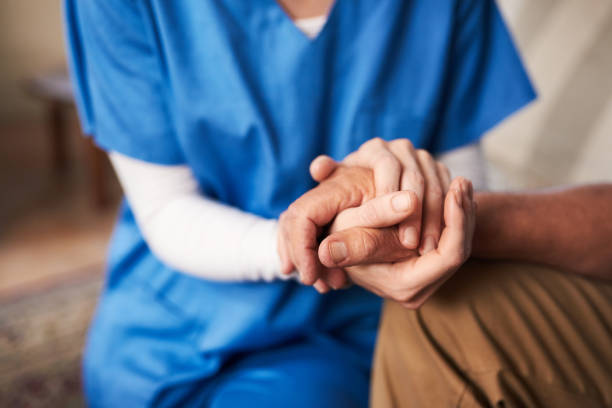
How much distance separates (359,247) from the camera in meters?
0.44

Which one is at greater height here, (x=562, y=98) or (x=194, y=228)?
(x=562, y=98)

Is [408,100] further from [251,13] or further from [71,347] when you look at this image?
[71,347]

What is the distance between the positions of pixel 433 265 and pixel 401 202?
0.21ft

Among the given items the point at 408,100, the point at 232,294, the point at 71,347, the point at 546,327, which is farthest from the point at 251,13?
the point at 71,347

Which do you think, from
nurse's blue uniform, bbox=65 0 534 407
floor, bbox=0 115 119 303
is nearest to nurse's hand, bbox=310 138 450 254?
nurse's blue uniform, bbox=65 0 534 407

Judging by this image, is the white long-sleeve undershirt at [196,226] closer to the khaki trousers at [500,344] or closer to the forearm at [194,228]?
the forearm at [194,228]

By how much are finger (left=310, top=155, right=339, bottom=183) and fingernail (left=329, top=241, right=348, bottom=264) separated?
3.8 inches

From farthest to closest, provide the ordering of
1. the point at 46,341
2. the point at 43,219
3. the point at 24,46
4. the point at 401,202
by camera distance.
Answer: the point at 24,46 < the point at 43,219 < the point at 46,341 < the point at 401,202

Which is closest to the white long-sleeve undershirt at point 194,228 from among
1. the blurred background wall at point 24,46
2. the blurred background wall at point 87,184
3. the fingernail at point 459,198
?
the fingernail at point 459,198

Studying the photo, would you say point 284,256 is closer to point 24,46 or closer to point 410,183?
point 410,183

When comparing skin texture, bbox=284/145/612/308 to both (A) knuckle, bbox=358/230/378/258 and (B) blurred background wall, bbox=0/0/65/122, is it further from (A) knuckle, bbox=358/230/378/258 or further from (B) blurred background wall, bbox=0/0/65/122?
(B) blurred background wall, bbox=0/0/65/122

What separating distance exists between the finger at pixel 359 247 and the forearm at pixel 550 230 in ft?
0.40

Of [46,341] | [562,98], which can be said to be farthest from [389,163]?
[46,341]

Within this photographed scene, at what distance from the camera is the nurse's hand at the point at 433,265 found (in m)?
0.43
